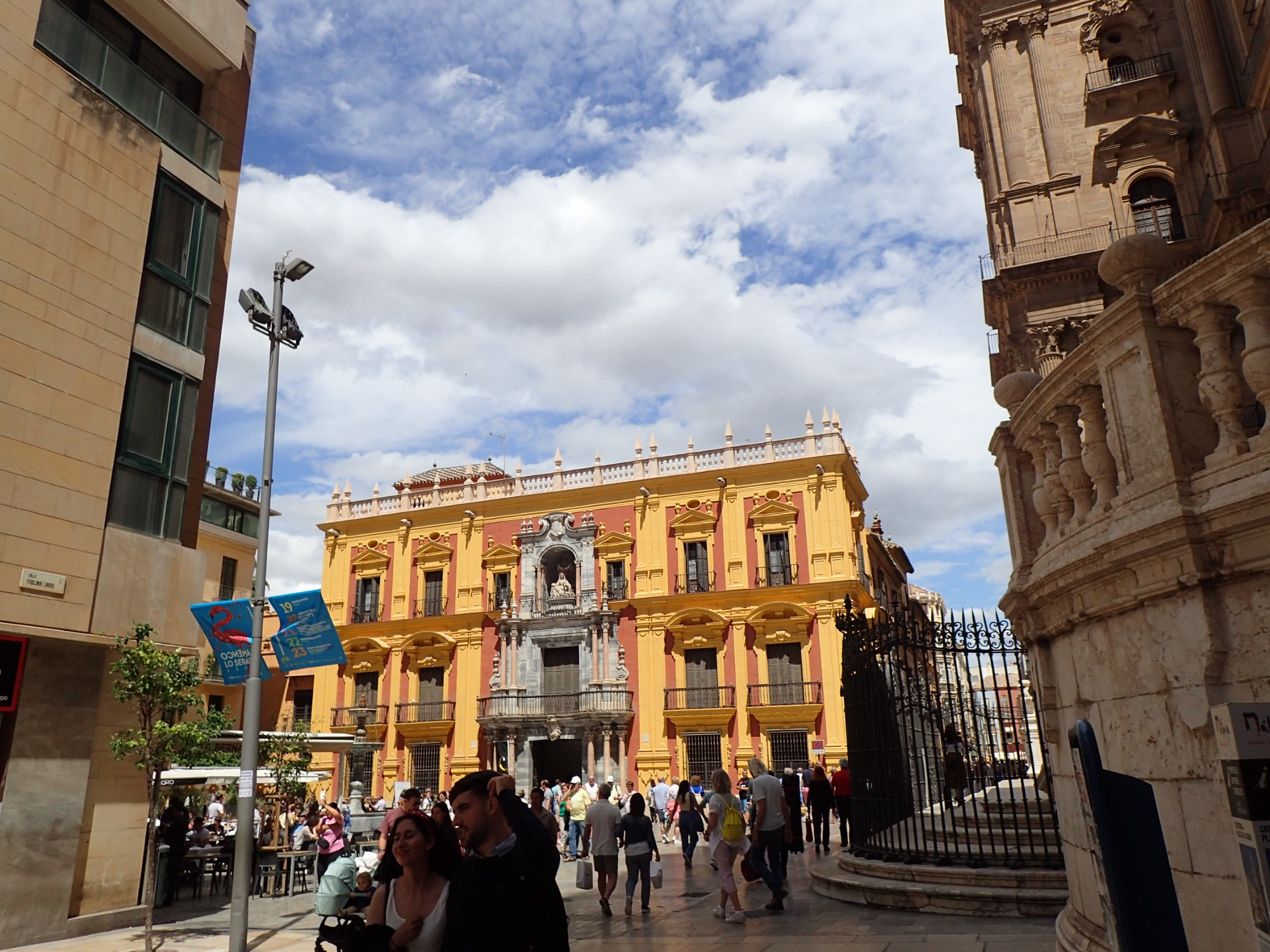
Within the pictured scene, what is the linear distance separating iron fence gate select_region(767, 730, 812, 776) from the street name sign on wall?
2297 cm

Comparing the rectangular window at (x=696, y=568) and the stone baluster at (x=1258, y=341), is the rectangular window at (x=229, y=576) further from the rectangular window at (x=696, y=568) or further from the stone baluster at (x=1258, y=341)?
the stone baluster at (x=1258, y=341)

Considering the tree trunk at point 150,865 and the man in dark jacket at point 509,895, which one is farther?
the tree trunk at point 150,865

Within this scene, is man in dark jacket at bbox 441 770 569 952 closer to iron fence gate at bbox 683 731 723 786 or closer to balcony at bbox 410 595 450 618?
iron fence gate at bbox 683 731 723 786

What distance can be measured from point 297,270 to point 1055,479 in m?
8.64

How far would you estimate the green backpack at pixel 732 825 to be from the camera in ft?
29.5

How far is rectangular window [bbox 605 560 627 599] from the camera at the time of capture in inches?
1292

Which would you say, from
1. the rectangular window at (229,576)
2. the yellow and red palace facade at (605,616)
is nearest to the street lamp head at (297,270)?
the rectangular window at (229,576)

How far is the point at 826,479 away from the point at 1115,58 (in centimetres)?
1505

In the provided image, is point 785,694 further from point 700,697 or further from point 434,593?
point 434,593

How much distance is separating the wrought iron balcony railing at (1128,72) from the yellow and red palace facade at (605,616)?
1401 centimetres

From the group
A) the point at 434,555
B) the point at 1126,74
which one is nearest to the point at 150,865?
the point at 1126,74

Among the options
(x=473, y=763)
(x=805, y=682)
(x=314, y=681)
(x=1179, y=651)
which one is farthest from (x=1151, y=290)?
(x=314, y=681)

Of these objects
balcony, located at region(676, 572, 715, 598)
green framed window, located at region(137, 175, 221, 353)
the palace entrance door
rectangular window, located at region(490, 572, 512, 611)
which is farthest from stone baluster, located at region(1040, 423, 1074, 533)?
rectangular window, located at region(490, 572, 512, 611)

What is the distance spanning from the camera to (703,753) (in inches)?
1179
